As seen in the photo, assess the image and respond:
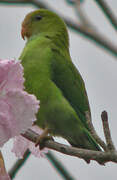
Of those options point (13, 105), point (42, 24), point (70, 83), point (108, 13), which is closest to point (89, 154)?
point (13, 105)

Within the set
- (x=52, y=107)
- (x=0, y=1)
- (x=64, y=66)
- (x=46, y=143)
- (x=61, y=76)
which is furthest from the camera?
(x=0, y=1)

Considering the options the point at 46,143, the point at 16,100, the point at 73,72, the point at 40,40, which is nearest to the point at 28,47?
the point at 40,40

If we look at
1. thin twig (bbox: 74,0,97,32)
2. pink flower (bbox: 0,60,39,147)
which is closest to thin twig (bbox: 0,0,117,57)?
thin twig (bbox: 74,0,97,32)

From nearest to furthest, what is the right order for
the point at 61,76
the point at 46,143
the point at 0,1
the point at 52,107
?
1. the point at 46,143
2. the point at 52,107
3. the point at 61,76
4. the point at 0,1

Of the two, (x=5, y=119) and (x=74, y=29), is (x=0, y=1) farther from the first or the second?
(x=5, y=119)

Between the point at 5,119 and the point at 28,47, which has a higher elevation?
the point at 5,119

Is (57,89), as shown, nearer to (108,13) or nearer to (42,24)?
(108,13)

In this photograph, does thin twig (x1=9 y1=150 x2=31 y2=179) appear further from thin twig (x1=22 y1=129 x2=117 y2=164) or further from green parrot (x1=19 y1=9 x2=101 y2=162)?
thin twig (x1=22 y1=129 x2=117 y2=164)
